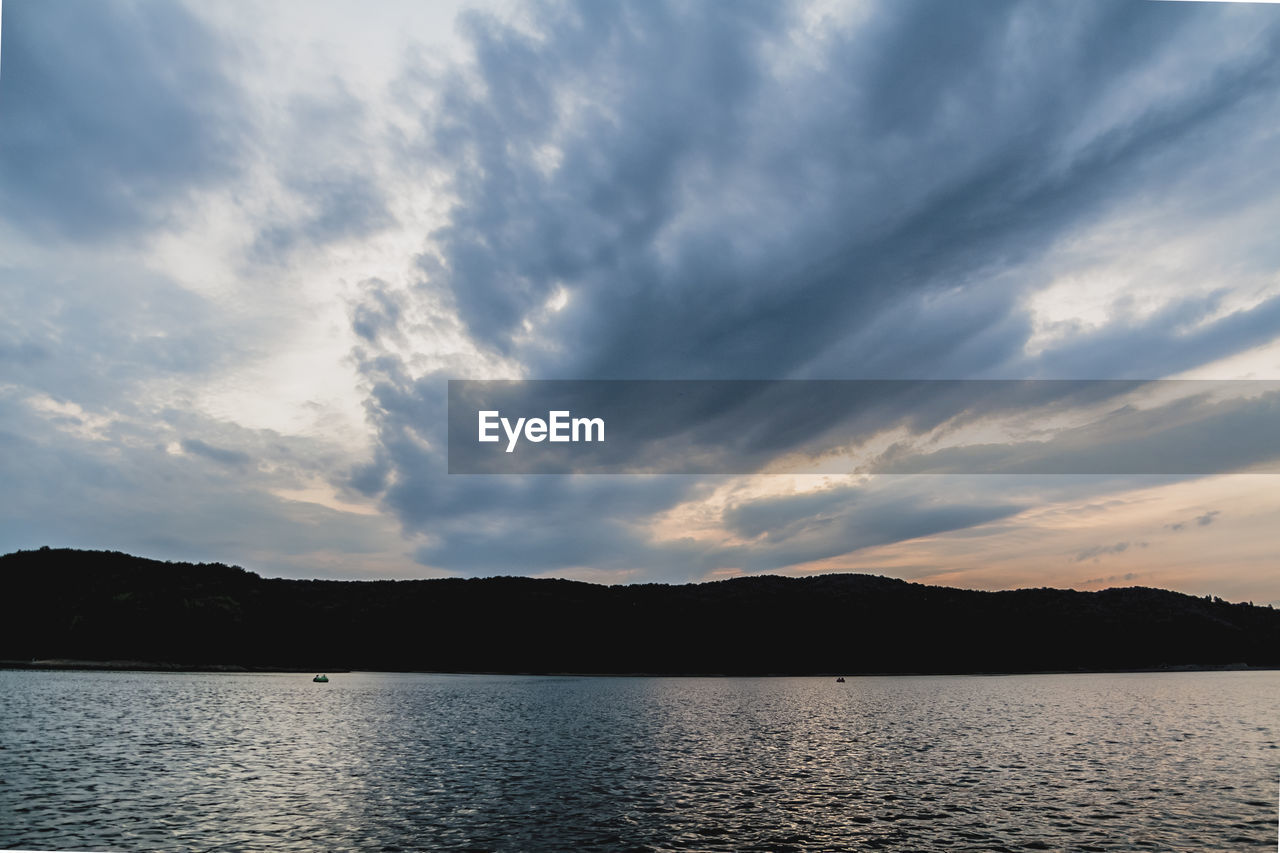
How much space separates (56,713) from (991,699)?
7074 inches

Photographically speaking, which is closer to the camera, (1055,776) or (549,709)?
(1055,776)

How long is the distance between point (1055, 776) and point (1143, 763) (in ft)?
48.3

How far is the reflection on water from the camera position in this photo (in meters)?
40.0

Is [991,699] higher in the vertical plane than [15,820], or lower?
lower

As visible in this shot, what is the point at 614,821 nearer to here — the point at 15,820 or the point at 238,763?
the point at 15,820

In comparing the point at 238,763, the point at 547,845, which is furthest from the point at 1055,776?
the point at 238,763

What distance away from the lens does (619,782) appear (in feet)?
185

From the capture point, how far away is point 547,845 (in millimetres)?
37594

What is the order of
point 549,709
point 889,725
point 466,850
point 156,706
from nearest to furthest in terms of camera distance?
point 466,850 → point 889,725 → point 156,706 → point 549,709

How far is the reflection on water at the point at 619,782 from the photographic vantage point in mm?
39969

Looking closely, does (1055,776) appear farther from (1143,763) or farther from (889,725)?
(889,725)

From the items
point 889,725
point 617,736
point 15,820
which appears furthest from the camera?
point 889,725

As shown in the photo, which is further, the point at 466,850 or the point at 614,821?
the point at 614,821

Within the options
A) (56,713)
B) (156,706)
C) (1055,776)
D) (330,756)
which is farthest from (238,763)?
(156,706)
